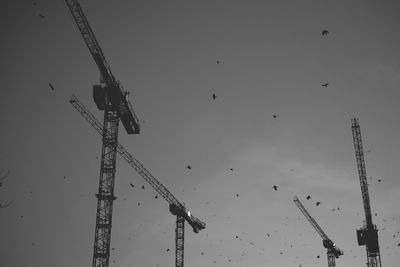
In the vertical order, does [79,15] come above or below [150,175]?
above

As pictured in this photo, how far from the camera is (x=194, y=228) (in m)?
62.8

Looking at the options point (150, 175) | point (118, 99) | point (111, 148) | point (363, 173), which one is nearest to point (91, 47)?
point (118, 99)

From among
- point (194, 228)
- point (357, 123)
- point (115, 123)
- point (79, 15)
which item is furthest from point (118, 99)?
point (357, 123)

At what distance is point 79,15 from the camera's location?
36000 mm

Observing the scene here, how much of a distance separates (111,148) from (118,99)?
4781 millimetres

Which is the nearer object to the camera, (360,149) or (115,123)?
(115,123)

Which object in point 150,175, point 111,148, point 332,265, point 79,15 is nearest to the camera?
point 79,15

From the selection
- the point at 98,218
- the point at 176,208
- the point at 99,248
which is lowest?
the point at 99,248

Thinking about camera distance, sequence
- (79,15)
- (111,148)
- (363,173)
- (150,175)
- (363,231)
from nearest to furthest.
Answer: (79,15) → (111,148) → (150,175) → (363,231) → (363,173)

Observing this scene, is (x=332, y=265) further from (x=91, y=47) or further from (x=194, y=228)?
(x=91, y=47)

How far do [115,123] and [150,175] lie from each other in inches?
664

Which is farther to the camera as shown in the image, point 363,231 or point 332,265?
point 332,265

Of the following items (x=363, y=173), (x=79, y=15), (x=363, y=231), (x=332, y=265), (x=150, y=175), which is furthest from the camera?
(x=332, y=265)

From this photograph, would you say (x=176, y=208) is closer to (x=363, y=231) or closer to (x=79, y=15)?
(x=363, y=231)
